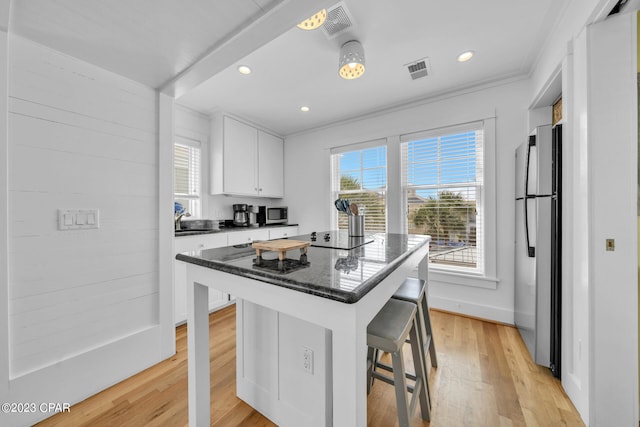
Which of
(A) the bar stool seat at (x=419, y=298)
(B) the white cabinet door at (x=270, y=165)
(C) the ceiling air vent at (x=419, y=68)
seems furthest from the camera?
(B) the white cabinet door at (x=270, y=165)

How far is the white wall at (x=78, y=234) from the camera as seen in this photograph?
4.42 feet

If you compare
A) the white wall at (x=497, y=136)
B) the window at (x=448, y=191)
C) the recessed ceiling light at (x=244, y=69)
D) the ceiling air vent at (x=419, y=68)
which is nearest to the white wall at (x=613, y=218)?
the ceiling air vent at (x=419, y=68)

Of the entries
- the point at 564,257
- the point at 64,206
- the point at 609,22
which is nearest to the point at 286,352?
the point at 64,206

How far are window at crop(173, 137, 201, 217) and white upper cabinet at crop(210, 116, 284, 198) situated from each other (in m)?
0.22

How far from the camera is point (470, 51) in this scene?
2117 mm

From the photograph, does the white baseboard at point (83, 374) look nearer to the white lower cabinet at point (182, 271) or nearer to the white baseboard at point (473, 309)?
the white lower cabinet at point (182, 271)

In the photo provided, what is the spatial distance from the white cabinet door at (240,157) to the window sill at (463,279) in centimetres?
280

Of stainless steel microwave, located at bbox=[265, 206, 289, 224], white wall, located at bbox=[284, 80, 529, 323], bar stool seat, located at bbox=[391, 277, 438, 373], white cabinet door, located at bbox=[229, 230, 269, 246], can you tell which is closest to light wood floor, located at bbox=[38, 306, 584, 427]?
bar stool seat, located at bbox=[391, 277, 438, 373]

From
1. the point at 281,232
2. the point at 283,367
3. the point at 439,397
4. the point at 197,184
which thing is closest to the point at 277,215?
the point at 281,232

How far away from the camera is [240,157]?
3488 mm

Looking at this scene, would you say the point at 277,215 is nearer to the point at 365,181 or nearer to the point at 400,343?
the point at 365,181

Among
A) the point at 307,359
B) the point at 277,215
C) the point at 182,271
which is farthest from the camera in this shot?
the point at 277,215

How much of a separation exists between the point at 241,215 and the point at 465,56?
10.7 feet

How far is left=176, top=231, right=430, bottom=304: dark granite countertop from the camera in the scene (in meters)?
0.73
